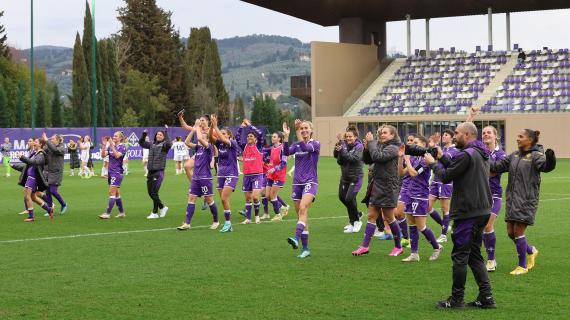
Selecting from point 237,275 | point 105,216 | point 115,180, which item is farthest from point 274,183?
point 237,275

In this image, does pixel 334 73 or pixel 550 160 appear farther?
pixel 334 73

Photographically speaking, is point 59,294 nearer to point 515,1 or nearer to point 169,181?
point 169,181

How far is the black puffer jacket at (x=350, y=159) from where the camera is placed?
1516 cm

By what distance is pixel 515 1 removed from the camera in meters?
59.7

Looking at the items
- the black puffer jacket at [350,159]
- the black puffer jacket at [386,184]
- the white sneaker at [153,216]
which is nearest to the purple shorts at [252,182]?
the black puffer jacket at [350,159]

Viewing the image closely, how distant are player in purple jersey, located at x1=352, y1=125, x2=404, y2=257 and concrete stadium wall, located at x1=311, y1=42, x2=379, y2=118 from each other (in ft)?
165

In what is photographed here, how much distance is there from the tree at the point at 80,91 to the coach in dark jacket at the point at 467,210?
6452 cm

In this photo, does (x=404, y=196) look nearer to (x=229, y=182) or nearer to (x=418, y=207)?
(x=418, y=207)

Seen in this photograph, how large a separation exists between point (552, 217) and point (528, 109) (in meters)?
38.3

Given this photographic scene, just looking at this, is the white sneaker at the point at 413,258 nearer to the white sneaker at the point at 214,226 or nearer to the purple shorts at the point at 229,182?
the purple shorts at the point at 229,182

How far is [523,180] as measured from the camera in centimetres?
1141

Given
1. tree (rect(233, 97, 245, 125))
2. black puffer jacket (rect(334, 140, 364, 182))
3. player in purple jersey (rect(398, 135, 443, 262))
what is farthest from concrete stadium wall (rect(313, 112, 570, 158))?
tree (rect(233, 97, 245, 125))

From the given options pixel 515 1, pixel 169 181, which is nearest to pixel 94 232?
pixel 169 181

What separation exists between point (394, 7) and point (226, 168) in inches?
1844
